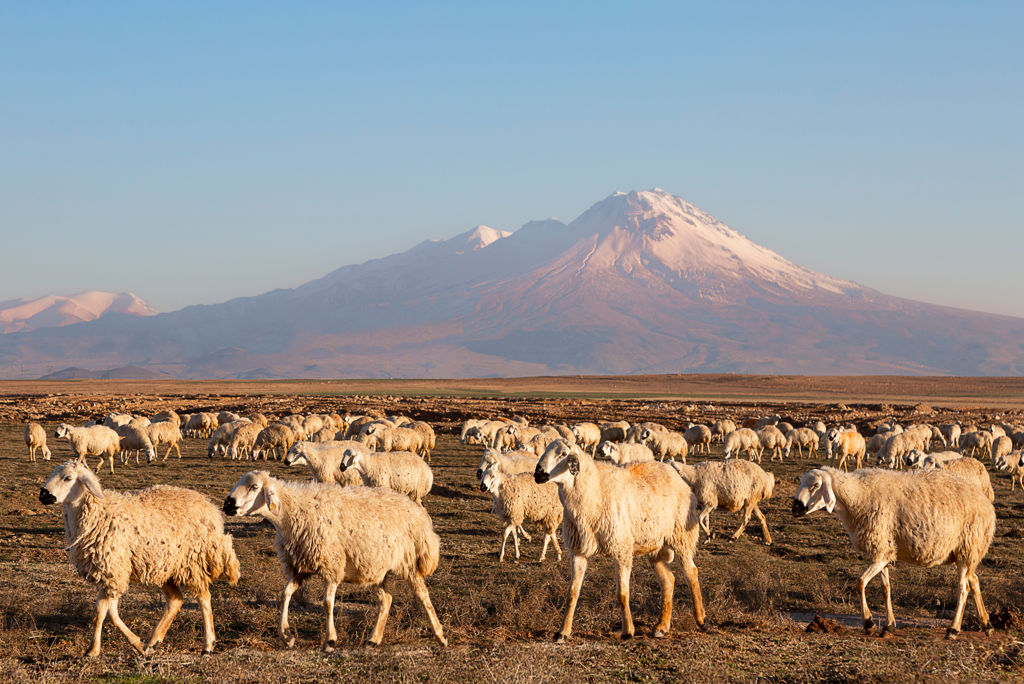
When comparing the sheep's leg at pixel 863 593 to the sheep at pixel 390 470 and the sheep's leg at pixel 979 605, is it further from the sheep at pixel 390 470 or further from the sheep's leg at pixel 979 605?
the sheep at pixel 390 470

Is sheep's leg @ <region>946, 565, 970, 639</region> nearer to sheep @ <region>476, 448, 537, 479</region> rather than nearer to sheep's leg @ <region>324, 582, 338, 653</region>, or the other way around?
sheep's leg @ <region>324, 582, 338, 653</region>

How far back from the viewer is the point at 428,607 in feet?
33.9

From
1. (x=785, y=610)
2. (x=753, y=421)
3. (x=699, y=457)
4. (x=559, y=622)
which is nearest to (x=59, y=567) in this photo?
(x=559, y=622)

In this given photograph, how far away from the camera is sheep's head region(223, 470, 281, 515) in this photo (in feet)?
32.9

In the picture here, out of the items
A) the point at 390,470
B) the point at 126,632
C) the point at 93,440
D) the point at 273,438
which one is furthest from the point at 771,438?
the point at 126,632

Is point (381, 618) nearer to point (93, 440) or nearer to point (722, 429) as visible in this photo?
point (93, 440)

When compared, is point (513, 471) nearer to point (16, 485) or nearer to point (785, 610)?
point (785, 610)

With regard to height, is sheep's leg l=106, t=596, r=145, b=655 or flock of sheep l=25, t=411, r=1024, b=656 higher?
flock of sheep l=25, t=411, r=1024, b=656

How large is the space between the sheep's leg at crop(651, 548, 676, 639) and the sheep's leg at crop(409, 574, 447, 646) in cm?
255

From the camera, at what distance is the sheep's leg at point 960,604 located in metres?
11.0

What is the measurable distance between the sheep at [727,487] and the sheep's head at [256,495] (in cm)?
1090

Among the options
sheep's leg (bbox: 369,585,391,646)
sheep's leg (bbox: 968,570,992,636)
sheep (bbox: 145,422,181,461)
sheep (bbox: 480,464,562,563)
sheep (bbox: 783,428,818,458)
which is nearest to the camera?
sheep's leg (bbox: 369,585,391,646)

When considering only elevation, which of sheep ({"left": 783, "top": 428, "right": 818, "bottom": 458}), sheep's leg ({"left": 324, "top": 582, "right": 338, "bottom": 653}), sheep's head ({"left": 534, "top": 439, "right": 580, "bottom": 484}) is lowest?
sheep ({"left": 783, "top": 428, "right": 818, "bottom": 458})

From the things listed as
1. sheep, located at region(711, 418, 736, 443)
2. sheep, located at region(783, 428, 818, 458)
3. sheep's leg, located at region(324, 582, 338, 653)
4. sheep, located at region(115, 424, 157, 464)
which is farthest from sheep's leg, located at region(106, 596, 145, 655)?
sheep, located at region(711, 418, 736, 443)
